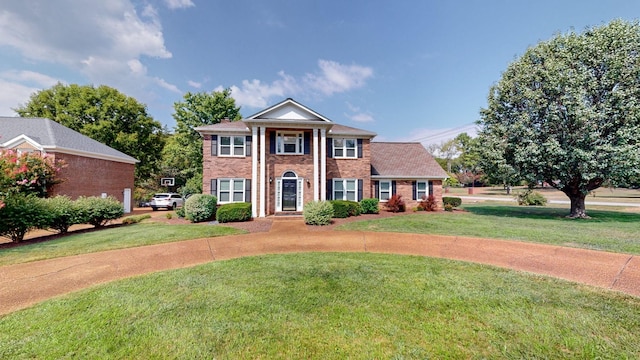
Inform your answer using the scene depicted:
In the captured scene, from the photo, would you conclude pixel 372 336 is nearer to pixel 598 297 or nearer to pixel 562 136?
pixel 598 297

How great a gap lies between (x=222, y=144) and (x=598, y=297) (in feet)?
54.4

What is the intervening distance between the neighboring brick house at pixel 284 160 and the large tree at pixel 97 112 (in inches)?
758

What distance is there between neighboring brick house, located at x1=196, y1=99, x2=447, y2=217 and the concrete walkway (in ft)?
20.0

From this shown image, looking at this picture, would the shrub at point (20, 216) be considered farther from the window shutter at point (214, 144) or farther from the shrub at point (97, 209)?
the window shutter at point (214, 144)

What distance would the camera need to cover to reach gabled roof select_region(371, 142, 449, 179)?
738 inches

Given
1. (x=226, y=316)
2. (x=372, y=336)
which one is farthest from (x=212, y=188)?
(x=372, y=336)

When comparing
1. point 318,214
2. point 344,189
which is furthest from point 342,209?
point 344,189

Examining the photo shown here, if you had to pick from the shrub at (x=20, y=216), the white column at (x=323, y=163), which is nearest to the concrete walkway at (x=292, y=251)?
the shrub at (x=20, y=216)

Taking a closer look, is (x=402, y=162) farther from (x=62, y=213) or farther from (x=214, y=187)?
(x=62, y=213)

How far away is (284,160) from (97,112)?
25.5 meters

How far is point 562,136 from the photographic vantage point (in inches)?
554

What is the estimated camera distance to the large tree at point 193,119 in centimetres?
2827

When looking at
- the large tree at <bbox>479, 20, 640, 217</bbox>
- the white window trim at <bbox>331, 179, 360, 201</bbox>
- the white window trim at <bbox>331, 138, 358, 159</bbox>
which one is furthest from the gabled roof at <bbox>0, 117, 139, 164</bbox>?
the large tree at <bbox>479, 20, 640, 217</bbox>

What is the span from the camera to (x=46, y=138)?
54.8 ft
